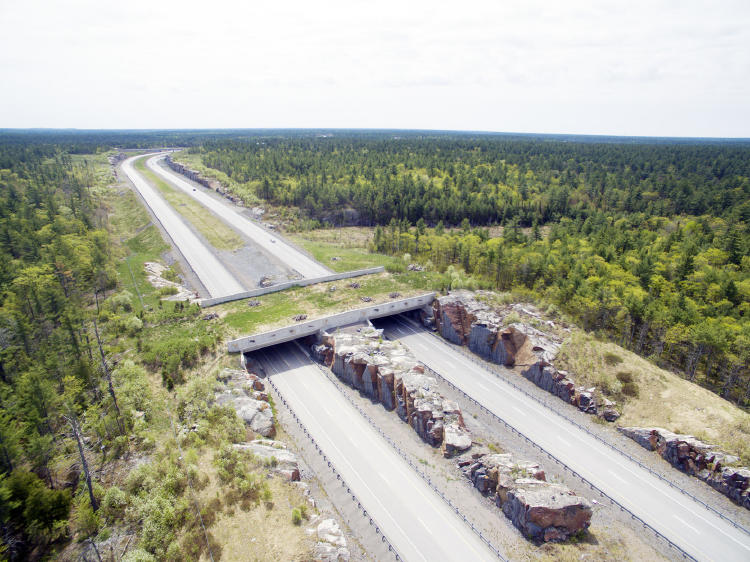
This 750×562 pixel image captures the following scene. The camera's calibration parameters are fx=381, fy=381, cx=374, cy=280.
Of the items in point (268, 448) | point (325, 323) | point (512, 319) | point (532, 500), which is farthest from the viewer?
point (512, 319)

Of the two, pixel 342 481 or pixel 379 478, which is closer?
pixel 342 481

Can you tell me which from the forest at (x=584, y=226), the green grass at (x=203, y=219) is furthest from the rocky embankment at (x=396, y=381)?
the green grass at (x=203, y=219)

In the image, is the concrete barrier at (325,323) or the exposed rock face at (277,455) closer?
the exposed rock face at (277,455)

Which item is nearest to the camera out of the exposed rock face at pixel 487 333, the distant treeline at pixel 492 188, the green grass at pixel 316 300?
the exposed rock face at pixel 487 333

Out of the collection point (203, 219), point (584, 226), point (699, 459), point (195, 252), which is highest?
point (584, 226)

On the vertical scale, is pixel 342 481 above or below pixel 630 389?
below

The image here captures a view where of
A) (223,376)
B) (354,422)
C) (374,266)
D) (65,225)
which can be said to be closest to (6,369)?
(223,376)

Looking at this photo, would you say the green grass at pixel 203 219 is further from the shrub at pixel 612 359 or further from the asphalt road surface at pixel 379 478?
the shrub at pixel 612 359

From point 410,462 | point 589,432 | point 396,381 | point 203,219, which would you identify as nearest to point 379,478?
point 410,462

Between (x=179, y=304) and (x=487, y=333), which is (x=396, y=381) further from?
(x=179, y=304)
